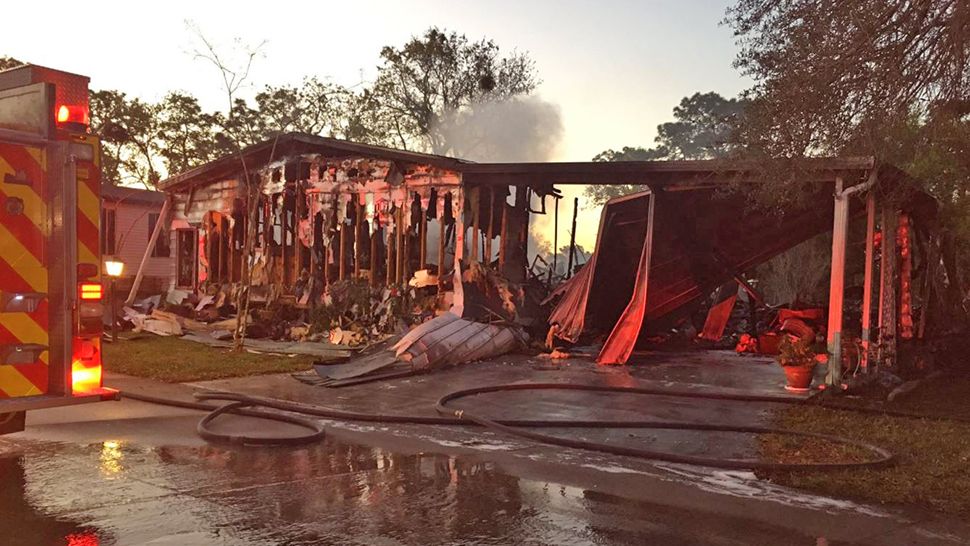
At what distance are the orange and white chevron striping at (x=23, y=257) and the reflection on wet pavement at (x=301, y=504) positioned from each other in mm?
891

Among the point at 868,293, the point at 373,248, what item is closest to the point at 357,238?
the point at 373,248

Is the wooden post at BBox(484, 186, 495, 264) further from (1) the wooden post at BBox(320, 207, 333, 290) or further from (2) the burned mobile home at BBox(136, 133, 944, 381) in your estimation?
(1) the wooden post at BBox(320, 207, 333, 290)

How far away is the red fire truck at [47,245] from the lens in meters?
5.02

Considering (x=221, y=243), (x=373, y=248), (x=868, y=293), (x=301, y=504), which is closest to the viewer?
(x=301, y=504)

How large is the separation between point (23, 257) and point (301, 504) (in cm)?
246

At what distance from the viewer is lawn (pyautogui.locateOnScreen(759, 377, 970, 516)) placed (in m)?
5.89

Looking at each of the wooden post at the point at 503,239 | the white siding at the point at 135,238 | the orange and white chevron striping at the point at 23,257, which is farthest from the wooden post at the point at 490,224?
the white siding at the point at 135,238

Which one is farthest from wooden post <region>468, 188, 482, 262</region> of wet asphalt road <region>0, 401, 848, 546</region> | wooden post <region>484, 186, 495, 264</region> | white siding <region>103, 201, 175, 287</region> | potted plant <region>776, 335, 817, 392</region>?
white siding <region>103, 201, 175, 287</region>

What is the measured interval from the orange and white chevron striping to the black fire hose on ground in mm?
2413

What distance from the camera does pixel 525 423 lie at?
8.12 metres

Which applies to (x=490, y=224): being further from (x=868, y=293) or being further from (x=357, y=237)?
(x=868, y=293)

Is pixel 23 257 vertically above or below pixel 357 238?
below

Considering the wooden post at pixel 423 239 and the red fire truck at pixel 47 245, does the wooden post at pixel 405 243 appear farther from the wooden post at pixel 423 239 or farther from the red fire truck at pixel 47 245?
the red fire truck at pixel 47 245

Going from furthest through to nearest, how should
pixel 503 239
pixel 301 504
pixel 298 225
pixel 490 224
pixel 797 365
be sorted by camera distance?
pixel 298 225 < pixel 490 224 < pixel 503 239 < pixel 797 365 < pixel 301 504
